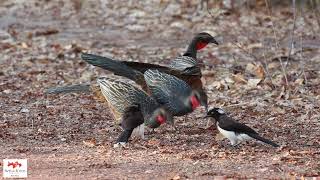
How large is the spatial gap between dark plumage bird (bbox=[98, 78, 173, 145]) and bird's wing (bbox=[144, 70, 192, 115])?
0.41 ft

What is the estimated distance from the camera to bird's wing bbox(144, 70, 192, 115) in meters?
8.39

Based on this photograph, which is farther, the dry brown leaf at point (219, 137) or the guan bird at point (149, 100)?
the dry brown leaf at point (219, 137)

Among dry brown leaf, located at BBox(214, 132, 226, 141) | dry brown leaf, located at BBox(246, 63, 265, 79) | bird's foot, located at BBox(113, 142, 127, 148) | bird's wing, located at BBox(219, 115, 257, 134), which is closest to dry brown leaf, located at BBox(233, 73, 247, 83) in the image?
dry brown leaf, located at BBox(246, 63, 265, 79)

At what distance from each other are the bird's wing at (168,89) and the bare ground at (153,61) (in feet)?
1.07

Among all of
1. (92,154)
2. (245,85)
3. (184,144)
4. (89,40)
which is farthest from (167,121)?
(89,40)

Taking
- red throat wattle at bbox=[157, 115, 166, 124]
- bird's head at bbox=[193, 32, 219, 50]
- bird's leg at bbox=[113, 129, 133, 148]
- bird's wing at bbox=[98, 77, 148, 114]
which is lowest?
bird's leg at bbox=[113, 129, 133, 148]

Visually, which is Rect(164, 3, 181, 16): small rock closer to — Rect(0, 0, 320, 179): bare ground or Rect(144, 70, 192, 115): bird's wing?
Rect(0, 0, 320, 179): bare ground

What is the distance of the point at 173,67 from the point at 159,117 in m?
1.65

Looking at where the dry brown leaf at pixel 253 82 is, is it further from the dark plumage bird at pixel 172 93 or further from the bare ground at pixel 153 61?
the dark plumage bird at pixel 172 93

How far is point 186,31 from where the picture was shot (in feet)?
52.9

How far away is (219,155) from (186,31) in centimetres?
879

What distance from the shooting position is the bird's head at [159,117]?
8.09 m

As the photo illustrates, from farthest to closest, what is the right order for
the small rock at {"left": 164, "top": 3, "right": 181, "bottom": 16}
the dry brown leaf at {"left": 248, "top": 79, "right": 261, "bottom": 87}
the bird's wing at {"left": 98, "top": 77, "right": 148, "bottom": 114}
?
1. the small rock at {"left": 164, "top": 3, "right": 181, "bottom": 16}
2. the dry brown leaf at {"left": 248, "top": 79, "right": 261, "bottom": 87}
3. the bird's wing at {"left": 98, "top": 77, "right": 148, "bottom": 114}

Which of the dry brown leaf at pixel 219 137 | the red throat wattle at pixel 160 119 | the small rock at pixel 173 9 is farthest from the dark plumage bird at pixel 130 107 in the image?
the small rock at pixel 173 9
